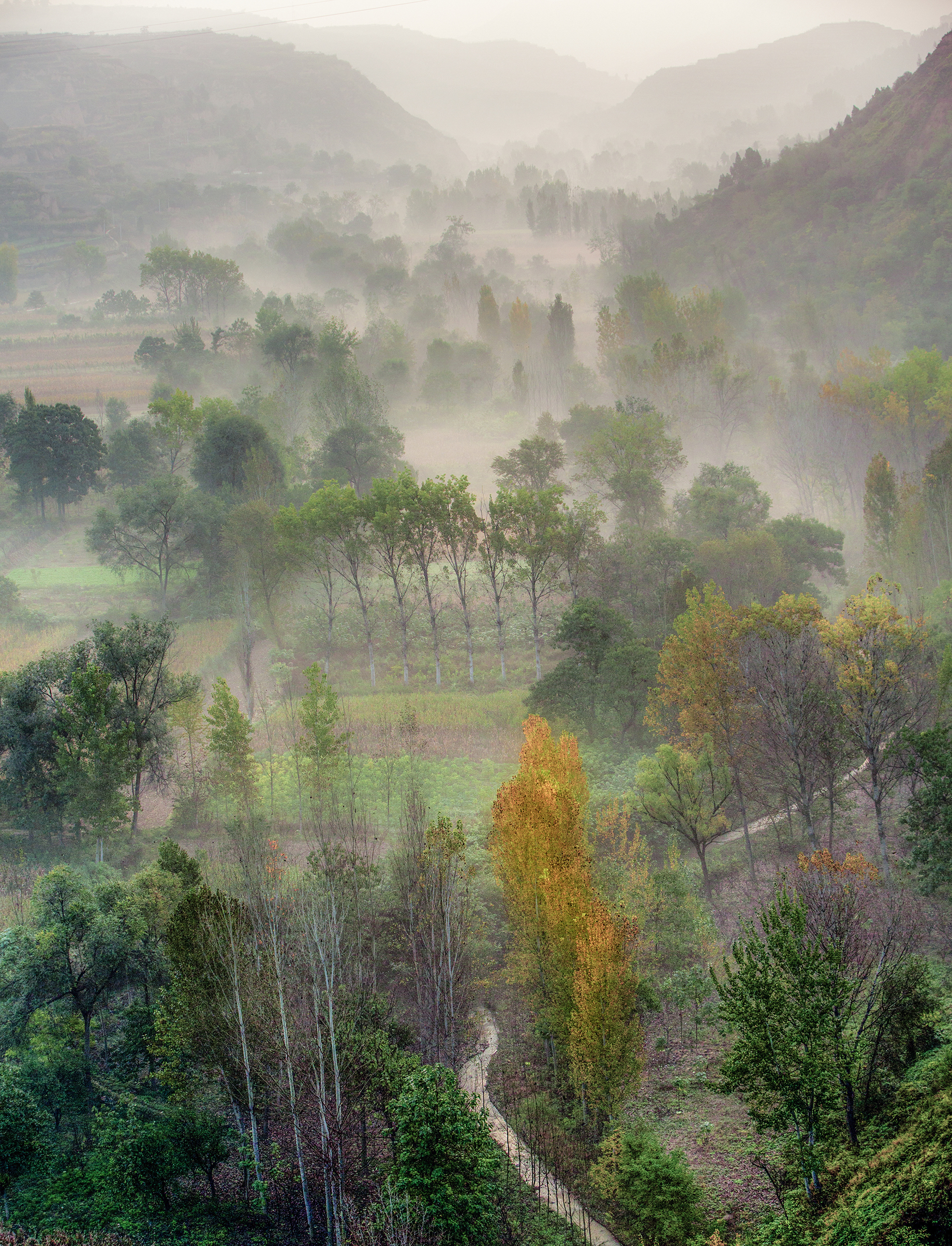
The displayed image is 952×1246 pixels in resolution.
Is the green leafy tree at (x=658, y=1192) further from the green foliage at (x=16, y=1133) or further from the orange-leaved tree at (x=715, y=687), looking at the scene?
the orange-leaved tree at (x=715, y=687)

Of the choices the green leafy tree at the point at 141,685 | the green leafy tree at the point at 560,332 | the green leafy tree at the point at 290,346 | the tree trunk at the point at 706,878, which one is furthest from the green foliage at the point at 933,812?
the green leafy tree at the point at 560,332

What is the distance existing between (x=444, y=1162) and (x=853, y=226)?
428 feet

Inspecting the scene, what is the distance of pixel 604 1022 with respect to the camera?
2491 cm

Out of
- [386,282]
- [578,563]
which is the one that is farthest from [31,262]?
[578,563]

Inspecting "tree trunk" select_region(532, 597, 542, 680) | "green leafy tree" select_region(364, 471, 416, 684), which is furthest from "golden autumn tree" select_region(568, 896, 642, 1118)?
"green leafy tree" select_region(364, 471, 416, 684)

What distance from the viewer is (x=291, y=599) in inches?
2682

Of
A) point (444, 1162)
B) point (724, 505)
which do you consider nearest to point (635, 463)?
point (724, 505)

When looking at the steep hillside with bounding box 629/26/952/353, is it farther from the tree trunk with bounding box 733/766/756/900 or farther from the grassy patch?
the grassy patch

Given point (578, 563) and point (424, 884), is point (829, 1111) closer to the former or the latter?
point (424, 884)

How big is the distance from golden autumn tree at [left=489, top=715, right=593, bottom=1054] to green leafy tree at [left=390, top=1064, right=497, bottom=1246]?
601 centimetres

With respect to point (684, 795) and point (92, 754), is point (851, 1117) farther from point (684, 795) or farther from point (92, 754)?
point (92, 754)

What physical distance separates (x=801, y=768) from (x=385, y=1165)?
1991cm

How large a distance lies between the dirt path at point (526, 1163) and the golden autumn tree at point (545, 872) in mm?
2677

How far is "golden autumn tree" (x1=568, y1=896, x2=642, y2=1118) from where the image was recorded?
24891 millimetres
